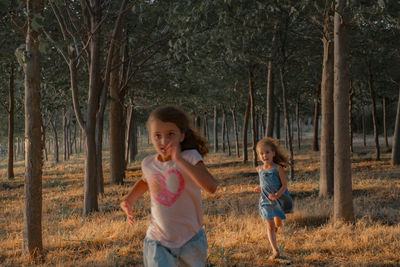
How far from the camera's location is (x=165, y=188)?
259cm

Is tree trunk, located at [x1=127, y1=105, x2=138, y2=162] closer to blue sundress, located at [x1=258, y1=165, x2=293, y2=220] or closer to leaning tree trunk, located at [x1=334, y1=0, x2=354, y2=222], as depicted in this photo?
leaning tree trunk, located at [x1=334, y1=0, x2=354, y2=222]

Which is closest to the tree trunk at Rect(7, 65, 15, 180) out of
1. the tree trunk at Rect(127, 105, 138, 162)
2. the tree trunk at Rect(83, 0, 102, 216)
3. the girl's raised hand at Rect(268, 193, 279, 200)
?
the tree trunk at Rect(127, 105, 138, 162)

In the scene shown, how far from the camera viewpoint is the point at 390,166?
16.1 meters

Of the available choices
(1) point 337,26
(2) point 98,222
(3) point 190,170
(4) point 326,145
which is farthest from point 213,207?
(3) point 190,170

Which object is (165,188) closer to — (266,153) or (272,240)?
(266,153)

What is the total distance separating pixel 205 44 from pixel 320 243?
5.17 m

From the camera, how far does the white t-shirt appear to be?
256 cm

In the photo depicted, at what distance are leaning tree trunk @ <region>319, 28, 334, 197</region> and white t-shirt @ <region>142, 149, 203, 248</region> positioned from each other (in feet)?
24.7

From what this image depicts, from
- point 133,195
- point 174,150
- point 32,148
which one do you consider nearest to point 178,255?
point 133,195

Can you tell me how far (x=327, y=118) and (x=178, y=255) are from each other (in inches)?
310

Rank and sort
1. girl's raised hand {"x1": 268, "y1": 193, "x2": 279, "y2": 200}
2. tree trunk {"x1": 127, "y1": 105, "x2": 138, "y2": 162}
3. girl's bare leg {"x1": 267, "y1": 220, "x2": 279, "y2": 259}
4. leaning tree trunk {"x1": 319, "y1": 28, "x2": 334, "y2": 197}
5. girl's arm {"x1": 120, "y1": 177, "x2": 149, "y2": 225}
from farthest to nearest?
tree trunk {"x1": 127, "y1": 105, "x2": 138, "y2": 162} < leaning tree trunk {"x1": 319, "y1": 28, "x2": 334, "y2": 197} < girl's bare leg {"x1": 267, "y1": 220, "x2": 279, "y2": 259} < girl's raised hand {"x1": 268, "y1": 193, "x2": 279, "y2": 200} < girl's arm {"x1": 120, "y1": 177, "x2": 149, "y2": 225}

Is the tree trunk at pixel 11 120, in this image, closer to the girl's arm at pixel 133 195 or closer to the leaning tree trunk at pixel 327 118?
the leaning tree trunk at pixel 327 118

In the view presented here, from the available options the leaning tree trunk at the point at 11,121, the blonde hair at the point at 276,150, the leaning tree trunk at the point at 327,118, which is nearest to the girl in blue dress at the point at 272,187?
the blonde hair at the point at 276,150

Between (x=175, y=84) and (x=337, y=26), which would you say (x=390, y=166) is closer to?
(x=175, y=84)
